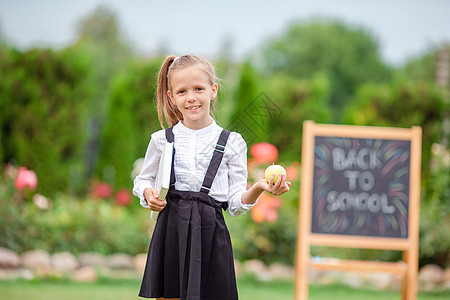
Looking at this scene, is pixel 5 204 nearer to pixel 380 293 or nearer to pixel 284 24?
pixel 380 293

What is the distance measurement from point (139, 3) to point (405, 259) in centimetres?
1672

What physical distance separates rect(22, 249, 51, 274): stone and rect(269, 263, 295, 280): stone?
2.38 metres

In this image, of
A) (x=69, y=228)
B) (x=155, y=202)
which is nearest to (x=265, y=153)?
(x=69, y=228)

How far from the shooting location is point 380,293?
17.9 feet

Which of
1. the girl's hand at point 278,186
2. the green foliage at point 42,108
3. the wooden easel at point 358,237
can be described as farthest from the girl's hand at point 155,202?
the green foliage at point 42,108

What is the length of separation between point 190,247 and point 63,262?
13.1 ft

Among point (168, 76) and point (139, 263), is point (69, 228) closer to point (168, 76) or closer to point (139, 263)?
point (139, 263)

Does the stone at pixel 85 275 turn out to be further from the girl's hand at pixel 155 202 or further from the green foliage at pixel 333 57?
the green foliage at pixel 333 57

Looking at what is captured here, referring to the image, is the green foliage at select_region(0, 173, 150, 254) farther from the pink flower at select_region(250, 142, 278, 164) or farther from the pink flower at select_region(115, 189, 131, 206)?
the pink flower at select_region(250, 142, 278, 164)

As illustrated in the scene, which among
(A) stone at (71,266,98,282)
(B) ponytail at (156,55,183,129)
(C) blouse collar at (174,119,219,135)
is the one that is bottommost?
(A) stone at (71,266,98,282)

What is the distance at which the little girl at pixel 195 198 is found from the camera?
5.98 feet

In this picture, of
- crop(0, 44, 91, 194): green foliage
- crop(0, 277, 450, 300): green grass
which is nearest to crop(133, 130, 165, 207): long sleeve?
crop(0, 277, 450, 300): green grass

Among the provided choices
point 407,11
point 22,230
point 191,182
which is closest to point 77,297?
point 22,230

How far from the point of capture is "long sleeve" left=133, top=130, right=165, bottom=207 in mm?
1933
